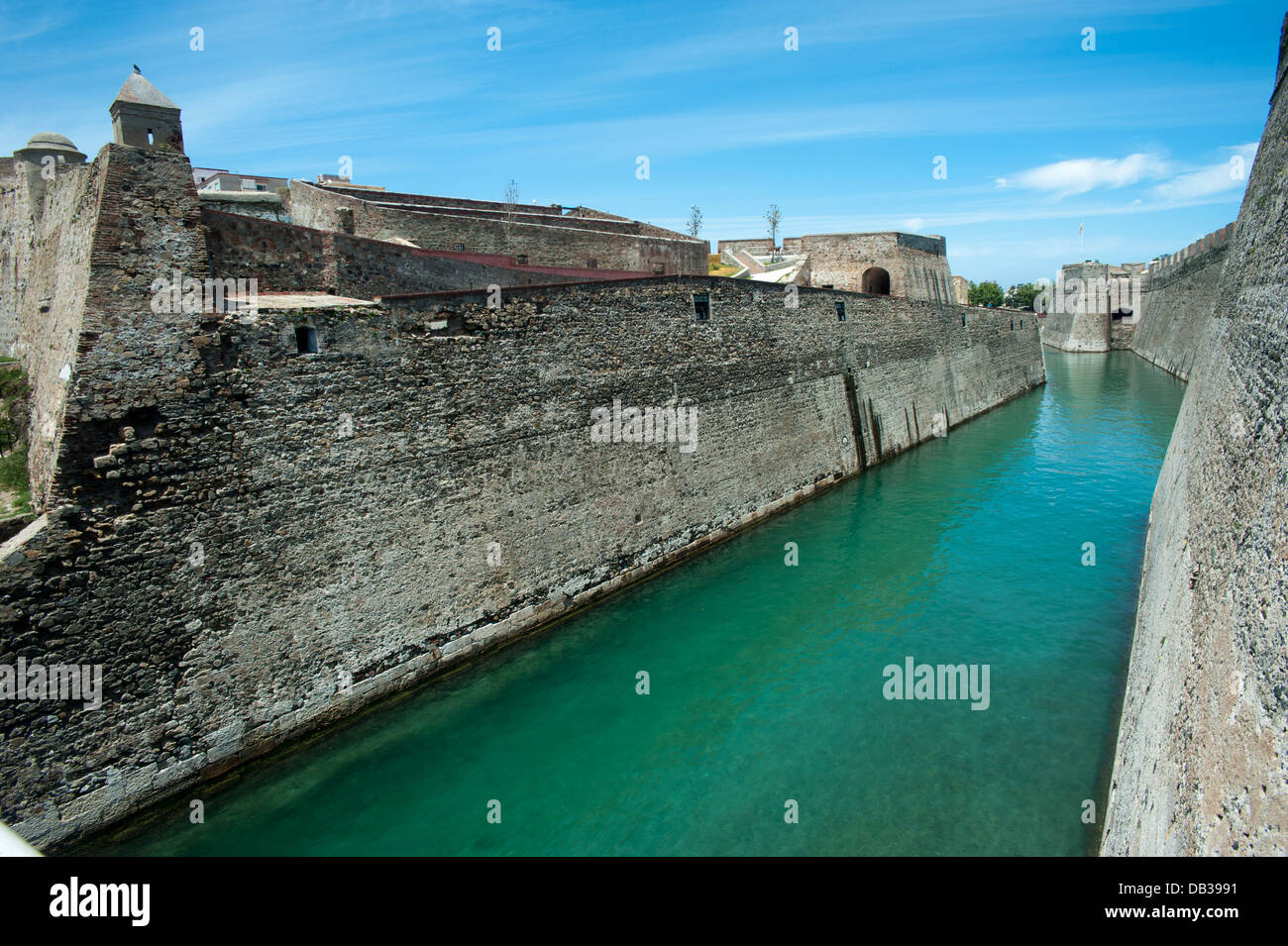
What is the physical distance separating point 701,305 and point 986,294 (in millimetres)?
86512

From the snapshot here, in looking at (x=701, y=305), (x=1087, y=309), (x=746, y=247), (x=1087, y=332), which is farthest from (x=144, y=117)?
(x=1087, y=332)

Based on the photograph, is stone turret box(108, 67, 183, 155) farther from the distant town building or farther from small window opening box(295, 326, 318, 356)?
the distant town building

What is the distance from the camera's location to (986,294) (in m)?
89.2

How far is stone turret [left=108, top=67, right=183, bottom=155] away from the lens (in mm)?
8141

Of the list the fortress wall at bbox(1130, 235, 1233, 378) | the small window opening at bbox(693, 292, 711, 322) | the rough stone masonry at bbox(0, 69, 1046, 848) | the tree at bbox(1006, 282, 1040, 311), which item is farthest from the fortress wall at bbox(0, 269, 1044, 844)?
the tree at bbox(1006, 282, 1040, 311)

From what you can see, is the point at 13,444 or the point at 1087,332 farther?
the point at 1087,332

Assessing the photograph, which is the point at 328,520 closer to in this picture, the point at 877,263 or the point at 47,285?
the point at 47,285

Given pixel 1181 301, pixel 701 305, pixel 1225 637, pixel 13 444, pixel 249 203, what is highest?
pixel 1181 301

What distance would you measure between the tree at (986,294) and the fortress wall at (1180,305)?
34.1 m

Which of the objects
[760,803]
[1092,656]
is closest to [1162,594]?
[1092,656]

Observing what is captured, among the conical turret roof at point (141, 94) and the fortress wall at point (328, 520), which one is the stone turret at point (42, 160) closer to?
the conical turret roof at point (141, 94)

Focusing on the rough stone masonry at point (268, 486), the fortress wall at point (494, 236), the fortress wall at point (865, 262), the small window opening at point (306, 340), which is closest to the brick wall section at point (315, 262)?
the rough stone masonry at point (268, 486)

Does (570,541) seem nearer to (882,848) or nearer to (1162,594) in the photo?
(882,848)

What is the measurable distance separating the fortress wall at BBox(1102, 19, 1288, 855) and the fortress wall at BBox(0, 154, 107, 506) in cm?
1008
